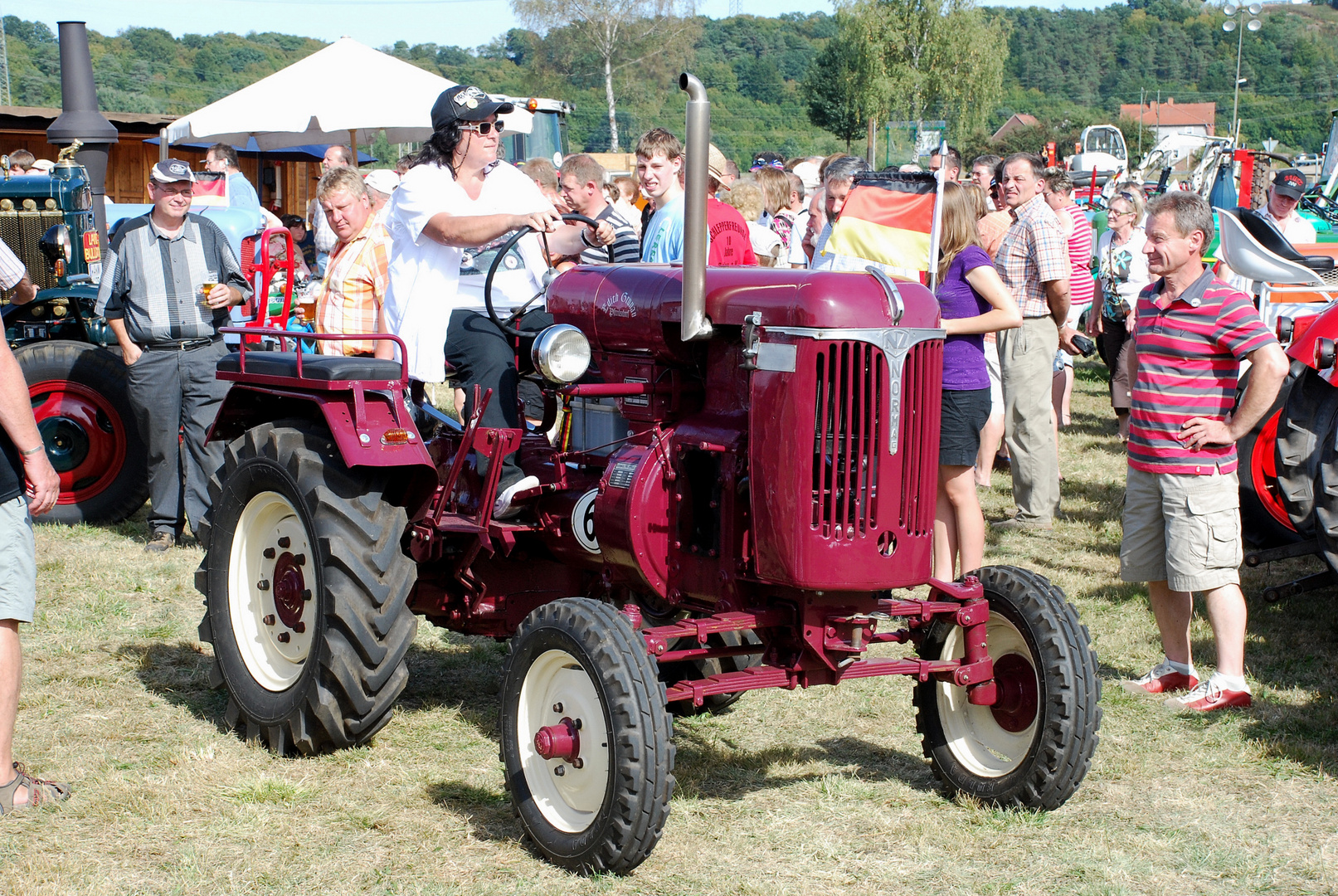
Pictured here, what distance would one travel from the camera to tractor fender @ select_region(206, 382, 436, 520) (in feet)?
12.7

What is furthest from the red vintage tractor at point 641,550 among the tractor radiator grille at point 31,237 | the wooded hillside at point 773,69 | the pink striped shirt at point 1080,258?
the wooded hillside at point 773,69

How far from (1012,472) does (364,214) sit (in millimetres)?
3850

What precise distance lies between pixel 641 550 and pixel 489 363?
100 centimetres

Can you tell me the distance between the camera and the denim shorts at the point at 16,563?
3.57 meters

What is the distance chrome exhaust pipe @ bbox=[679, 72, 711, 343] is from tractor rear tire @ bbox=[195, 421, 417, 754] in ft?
4.15

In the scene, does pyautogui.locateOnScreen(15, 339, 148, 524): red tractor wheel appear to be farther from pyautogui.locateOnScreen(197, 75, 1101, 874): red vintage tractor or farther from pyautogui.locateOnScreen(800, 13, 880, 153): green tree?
pyautogui.locateOnScreen(800, 13, 880, 153): green tree

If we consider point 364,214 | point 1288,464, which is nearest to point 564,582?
point 364,214

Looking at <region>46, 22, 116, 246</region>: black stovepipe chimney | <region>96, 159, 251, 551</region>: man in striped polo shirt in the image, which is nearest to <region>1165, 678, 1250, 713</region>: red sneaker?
<region>96, 159, 251, 551</region>: man in striped polo shirt

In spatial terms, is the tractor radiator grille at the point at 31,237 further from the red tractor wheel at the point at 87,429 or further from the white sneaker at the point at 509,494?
the white sneaker at the point at 509,494

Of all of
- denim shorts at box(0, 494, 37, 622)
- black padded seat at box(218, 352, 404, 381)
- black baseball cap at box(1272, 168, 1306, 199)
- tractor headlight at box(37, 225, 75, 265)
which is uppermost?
black baseball cap at box(1272, 168, 1306, 199)

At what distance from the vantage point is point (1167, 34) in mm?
115688

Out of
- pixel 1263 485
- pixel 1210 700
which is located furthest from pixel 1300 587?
pixel 1210 700

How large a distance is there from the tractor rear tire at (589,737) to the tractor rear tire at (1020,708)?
1.05m

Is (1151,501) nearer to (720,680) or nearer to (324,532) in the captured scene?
(720,680)
